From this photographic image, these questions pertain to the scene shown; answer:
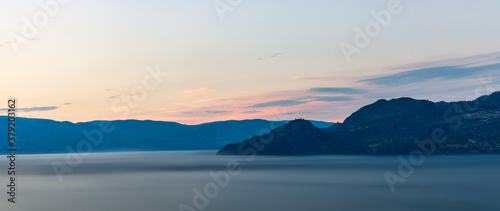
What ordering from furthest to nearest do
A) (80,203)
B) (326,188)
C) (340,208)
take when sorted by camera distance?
(326,188)
(80,203)
(340,208)

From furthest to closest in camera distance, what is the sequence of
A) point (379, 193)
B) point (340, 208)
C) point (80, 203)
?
point (379, 193) → point (80, 203) → point (340, 208)

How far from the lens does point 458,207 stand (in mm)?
80875

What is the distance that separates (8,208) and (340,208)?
5779cm

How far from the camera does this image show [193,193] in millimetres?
106938

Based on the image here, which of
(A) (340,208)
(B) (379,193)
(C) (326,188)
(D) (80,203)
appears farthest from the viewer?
(C) (326,188)

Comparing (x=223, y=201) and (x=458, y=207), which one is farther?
(x=223, y=201)

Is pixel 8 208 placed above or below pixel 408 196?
above

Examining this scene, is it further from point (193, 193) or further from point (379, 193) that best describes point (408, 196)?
point (193, 193)

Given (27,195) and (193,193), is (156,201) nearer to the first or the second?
(193,193)

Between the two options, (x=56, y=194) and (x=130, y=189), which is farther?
(x=130, y=189)

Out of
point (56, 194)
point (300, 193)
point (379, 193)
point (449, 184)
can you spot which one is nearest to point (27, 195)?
point (56, 194)

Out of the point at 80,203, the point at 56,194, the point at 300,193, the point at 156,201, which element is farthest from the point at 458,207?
the point at 56,194

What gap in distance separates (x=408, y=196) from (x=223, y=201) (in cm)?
3683

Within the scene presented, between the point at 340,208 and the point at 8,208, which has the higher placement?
the point at 8,208
